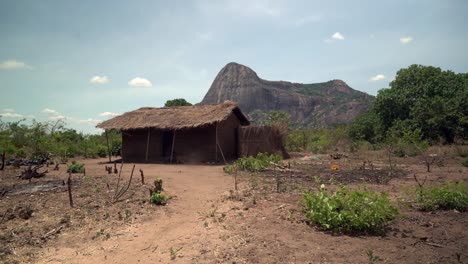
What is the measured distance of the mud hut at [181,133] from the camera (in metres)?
15.9

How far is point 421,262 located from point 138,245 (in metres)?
3.81

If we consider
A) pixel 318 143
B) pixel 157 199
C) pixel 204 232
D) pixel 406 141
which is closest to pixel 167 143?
pixel 157 199

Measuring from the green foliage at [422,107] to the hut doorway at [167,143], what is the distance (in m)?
13.4

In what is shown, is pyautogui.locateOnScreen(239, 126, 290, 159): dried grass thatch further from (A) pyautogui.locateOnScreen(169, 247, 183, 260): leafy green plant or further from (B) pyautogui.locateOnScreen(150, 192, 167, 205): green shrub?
(A) pyautogui.locateOnScreen(169, 247, 183, 260): leafy green plant

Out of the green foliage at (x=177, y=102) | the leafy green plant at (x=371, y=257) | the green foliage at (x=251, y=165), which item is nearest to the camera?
the leafy green plant at (x=371, y=257)

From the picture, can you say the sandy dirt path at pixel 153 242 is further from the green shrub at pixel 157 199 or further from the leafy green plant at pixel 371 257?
the leafy green plant at pixel 371 257

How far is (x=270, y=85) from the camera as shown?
8356 cm

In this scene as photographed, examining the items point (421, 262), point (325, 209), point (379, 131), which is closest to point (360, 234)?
point (325, 209)

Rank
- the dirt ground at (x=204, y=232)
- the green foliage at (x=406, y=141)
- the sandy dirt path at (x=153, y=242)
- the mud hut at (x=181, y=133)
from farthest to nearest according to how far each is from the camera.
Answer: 1. the green foliage at (x=406, y=141)
2. the mud hut at (x=181, y=133)
3. the sandy dirt path at (x=153, y=242)
4. the dirt ground at (x=204, y=232)

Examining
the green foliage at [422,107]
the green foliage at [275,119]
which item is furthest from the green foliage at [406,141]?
the green foliage at [275,119]

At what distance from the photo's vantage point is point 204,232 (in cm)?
550

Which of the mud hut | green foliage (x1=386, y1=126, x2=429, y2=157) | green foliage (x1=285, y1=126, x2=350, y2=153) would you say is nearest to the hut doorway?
the mud hut

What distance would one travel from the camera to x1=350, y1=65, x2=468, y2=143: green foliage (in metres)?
19.2

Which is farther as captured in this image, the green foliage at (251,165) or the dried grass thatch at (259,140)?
the dried grass thatch at (259,140)
